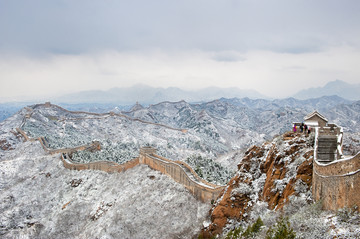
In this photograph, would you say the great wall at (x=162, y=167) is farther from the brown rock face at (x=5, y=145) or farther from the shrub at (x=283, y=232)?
the shrub at (x=283, y=232)

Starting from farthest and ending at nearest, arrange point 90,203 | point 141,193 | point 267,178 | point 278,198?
point 90,203 < point 141,193 < point 267,178 < point 278,198

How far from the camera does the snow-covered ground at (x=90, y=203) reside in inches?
1358

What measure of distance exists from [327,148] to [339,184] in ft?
17.1

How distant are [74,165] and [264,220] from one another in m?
47.9

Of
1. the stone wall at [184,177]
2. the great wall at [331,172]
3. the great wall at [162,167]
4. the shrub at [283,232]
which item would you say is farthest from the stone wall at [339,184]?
the stone wall at [184,177]

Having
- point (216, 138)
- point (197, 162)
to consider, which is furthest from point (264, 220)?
point (216, 138)

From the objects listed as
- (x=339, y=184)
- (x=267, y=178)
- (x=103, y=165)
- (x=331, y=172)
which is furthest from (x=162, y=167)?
(x=339, y=184)

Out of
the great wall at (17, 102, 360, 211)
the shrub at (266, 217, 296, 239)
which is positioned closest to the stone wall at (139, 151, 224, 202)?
the great wall at (17, 102, 360, 211)

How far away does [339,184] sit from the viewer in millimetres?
12578

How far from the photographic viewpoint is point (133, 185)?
44969mm

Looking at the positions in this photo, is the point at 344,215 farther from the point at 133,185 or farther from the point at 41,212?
the point at 41,212

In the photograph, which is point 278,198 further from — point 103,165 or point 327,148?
point 103,165

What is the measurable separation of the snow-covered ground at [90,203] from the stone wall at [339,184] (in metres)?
18.6

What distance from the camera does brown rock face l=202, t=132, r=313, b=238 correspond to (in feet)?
56.8
